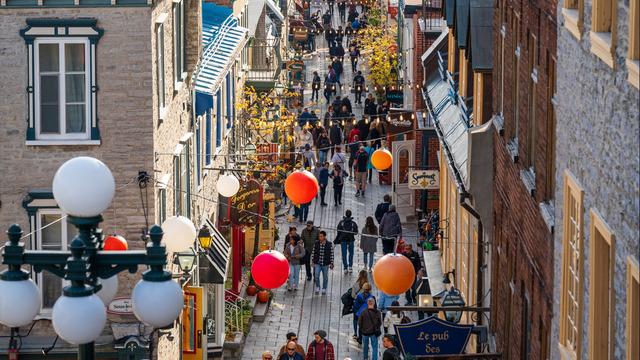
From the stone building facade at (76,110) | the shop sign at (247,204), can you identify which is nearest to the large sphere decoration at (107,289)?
the stone building facade at (76,110)

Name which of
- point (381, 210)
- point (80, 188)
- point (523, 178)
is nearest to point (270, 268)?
point (523, 178)

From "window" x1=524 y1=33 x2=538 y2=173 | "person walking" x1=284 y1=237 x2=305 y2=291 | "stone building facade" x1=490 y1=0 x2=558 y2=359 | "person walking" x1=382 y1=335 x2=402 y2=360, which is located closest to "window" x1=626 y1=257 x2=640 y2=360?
"stone building facade" x1=490 y1=0 x2=558 y2=359

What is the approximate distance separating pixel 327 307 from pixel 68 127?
403 inches

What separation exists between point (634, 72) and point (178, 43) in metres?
19.3

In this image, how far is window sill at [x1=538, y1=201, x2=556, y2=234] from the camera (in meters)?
15.8

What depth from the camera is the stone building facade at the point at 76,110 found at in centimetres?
2503

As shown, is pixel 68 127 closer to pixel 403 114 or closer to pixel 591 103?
pixel 591 103

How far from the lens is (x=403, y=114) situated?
45500 millimetres

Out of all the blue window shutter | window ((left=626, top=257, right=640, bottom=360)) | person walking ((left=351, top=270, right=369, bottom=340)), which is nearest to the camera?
window ((left=626, top=257, right=640, bottom=360))

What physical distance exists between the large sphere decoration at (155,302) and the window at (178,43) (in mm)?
17565

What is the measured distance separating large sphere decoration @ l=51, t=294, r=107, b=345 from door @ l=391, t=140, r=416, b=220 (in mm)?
31999

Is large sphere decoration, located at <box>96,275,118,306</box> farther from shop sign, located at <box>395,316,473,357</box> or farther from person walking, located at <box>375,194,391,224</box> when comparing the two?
person walking, located at <box>375,194,391,224</box>

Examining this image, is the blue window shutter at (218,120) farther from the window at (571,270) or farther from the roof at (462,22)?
the window at (571,270)

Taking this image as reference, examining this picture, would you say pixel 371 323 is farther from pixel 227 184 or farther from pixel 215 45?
pixel 215 45
